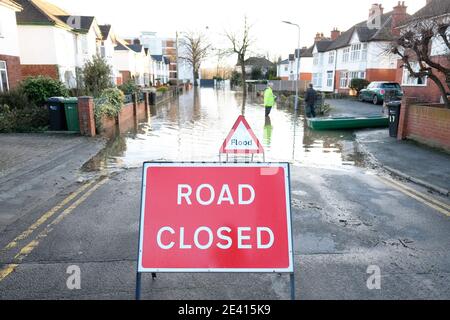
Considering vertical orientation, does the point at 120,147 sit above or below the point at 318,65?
below

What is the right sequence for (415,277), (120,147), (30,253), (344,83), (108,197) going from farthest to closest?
(344,83) → (120,147) → (108,197) → (30,253) → (415,277)

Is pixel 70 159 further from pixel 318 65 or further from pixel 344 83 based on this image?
pixel 318 65

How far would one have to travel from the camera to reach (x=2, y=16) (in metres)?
19.3

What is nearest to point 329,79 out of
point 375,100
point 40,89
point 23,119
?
point 375,100

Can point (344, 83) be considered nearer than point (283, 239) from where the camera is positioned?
No

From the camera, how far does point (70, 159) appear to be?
30.8 feet

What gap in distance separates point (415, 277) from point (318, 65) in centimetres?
4890

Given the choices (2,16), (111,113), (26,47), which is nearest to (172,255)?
(111,113)

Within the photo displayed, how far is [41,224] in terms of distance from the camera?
511 cm

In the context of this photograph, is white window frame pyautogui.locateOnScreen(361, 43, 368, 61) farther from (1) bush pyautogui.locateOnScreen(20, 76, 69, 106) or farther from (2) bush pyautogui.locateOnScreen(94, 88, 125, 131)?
(1) bush pyautogui.locateOnScreen(20, 76, 69, 106)

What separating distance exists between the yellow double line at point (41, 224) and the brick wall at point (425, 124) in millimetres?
9582

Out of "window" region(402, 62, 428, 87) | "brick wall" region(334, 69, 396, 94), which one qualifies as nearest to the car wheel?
"window" region(402, 62, 428, 87)

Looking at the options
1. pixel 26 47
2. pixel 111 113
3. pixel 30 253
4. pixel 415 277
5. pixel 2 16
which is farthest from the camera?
pixel 26 47

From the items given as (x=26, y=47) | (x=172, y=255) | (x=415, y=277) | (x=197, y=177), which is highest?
(x=26, y=47)
